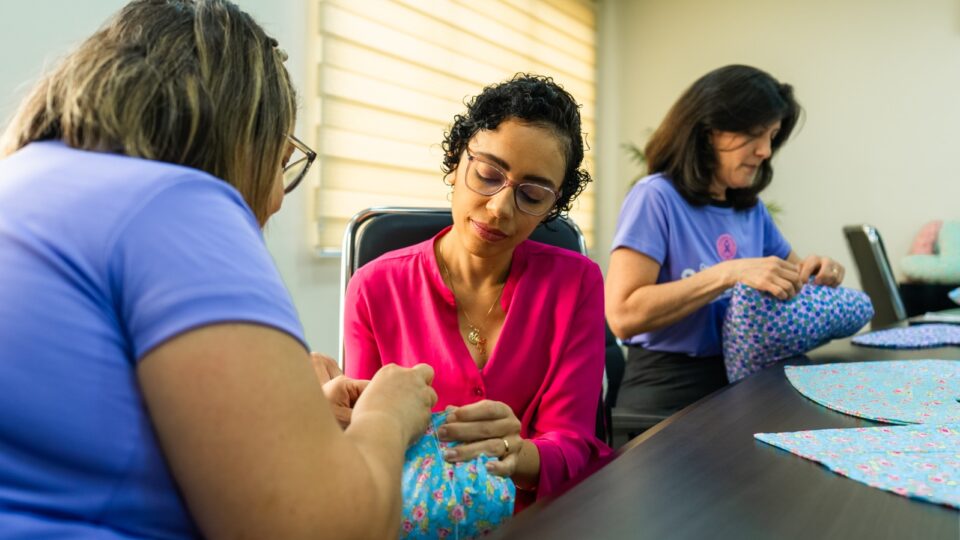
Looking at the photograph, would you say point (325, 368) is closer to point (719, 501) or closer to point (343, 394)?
point (343, 394)

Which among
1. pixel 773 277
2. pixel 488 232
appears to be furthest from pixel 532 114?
pixel 773 277

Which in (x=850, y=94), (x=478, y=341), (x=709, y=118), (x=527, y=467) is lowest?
(x=527, y=467)

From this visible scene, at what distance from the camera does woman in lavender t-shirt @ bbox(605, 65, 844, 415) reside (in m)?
1.79

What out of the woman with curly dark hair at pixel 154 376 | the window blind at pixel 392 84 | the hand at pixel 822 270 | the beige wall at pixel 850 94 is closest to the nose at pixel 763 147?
the hand at pixel 822 270

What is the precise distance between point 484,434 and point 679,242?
117cm

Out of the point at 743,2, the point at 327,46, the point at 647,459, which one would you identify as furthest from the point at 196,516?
the point at 743,2

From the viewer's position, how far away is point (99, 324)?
50 centimetres

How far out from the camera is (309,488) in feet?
1.62

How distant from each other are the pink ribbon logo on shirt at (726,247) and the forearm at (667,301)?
241 mm

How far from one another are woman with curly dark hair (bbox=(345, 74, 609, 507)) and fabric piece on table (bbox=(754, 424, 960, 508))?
0.40 metres

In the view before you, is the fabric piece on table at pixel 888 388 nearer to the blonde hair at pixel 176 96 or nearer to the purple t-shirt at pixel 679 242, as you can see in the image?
the purple t-shirt at pixel 679 242

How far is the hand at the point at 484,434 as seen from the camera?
0.81 m

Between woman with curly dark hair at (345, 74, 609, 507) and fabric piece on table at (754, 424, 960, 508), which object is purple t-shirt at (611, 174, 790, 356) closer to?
woman with curly dark hair at (345, 74, 609, 507)

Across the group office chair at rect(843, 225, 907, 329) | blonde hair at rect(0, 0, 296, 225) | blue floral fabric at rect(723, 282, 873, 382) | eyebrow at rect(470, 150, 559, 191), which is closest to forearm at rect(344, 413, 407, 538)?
blonde hair at rect(0, 0, 296, 225)
